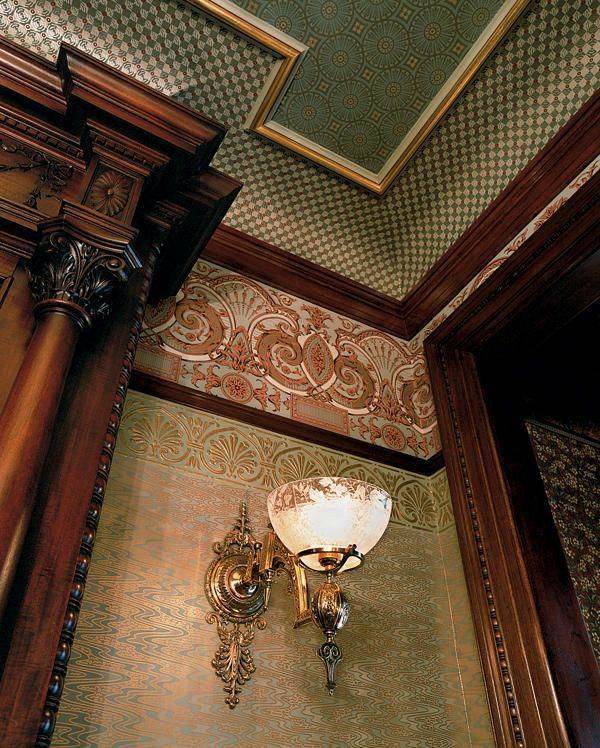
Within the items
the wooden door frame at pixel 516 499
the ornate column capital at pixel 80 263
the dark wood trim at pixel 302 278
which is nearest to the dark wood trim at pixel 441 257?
the dark wood trim at pixel 302 278

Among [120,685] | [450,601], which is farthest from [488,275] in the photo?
[120,685]

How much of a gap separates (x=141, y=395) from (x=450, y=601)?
99 cm

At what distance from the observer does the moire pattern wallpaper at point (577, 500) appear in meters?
1.82

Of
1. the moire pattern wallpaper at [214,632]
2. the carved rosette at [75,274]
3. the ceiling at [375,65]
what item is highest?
the ceiling at [375,65]

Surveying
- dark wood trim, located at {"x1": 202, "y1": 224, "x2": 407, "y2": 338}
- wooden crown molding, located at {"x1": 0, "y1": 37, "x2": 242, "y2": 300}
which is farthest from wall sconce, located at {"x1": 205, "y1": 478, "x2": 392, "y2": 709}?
dark wood trim, located at {"x1": 202, "y1": 224, "x2": 407, "y2": 338}

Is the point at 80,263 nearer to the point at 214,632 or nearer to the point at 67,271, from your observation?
the point at 67,271

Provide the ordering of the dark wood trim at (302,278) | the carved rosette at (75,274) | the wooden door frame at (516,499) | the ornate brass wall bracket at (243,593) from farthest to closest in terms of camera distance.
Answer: the dark wood trim at (302,278)
the wooden door frame at (516,499)
the ornate brass wall bracket at (243,593)
the carved rosette at (75,274)

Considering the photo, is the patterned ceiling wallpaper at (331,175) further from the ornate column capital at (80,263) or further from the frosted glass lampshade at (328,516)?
the frosted glass lampshade at (328,516)

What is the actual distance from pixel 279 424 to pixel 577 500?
106 cm

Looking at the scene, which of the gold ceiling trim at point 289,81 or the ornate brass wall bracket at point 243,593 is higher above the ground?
the gold ceiling trim at point 289,81

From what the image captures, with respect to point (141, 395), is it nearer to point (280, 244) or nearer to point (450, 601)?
point (280, 244)

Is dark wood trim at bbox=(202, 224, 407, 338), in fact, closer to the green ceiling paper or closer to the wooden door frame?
the wooden door frame

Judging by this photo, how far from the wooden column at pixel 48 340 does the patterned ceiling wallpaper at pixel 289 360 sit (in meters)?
0.43

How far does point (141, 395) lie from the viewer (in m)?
1.60
